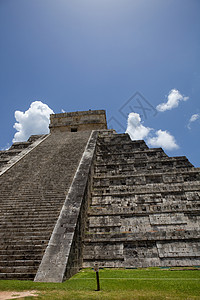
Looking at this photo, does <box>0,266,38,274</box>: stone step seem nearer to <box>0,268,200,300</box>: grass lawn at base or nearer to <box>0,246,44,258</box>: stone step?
<box>0,246,44,258</box>: stone step

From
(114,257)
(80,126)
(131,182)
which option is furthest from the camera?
(80,126)

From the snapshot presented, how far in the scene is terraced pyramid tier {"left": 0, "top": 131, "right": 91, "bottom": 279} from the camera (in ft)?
18.8

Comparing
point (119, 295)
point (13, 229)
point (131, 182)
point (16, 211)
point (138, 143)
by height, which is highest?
point (138, 143)

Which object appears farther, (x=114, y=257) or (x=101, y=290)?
(x=114, y=257)

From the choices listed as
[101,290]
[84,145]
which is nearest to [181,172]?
[84,145]

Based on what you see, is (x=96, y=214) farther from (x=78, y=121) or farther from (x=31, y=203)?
(x=78, y=121)

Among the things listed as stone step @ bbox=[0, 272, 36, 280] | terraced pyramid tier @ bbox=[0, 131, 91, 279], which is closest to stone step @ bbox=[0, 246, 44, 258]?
terraced pyramid tier @ bbox=[0, 131, 91, 279]

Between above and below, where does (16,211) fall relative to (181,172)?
below

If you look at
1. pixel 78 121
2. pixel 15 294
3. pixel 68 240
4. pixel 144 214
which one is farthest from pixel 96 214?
pixel 78 121

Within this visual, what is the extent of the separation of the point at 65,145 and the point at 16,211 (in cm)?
774

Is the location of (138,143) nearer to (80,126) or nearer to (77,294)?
(80,126)

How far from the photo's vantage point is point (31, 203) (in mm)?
8078

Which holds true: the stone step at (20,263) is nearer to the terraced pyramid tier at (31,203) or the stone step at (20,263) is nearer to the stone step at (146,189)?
the terraced pyramid tier at (31,203)

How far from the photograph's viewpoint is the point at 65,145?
49.0 ft
